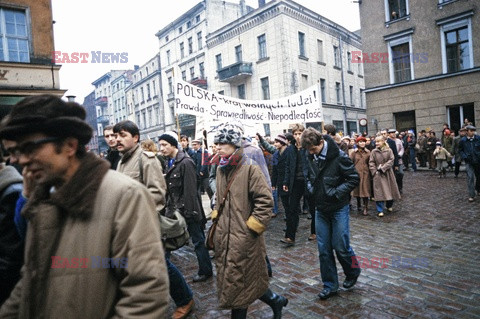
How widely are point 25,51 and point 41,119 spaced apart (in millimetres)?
15206

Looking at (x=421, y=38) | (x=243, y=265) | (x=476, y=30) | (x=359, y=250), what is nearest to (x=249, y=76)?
(x=421, y=38)

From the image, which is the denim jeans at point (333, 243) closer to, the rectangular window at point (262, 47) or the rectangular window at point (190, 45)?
the rectangular window at point (262, 47)

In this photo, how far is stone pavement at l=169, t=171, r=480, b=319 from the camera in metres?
3.34

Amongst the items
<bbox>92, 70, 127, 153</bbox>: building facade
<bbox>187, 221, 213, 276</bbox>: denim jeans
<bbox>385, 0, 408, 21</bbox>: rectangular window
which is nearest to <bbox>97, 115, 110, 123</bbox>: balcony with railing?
<bbox>92, 70, 127, 153</bbox>: building facade

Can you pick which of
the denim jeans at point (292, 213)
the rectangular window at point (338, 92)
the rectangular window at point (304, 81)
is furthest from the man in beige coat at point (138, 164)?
the rectangular window at point (338, 92)

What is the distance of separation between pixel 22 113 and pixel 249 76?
26.8 meters

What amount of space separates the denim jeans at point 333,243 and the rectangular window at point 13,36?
1469cm

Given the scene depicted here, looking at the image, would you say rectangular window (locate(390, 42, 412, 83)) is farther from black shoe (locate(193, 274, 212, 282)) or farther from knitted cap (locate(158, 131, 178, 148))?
black shoe (locate(193, 274, 212, 282))

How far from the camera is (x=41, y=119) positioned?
1.27 m

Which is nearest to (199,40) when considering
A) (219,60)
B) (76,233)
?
(219,60)

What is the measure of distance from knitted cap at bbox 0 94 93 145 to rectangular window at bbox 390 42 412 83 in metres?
20.7

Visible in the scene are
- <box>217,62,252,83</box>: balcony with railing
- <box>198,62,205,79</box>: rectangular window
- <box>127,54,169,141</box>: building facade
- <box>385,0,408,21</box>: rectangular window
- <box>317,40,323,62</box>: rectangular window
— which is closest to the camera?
<box>385,0,408,21</box>: rectangular window

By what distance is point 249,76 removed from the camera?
27.1 meters

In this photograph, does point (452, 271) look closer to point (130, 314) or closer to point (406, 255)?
point (406, 255)
